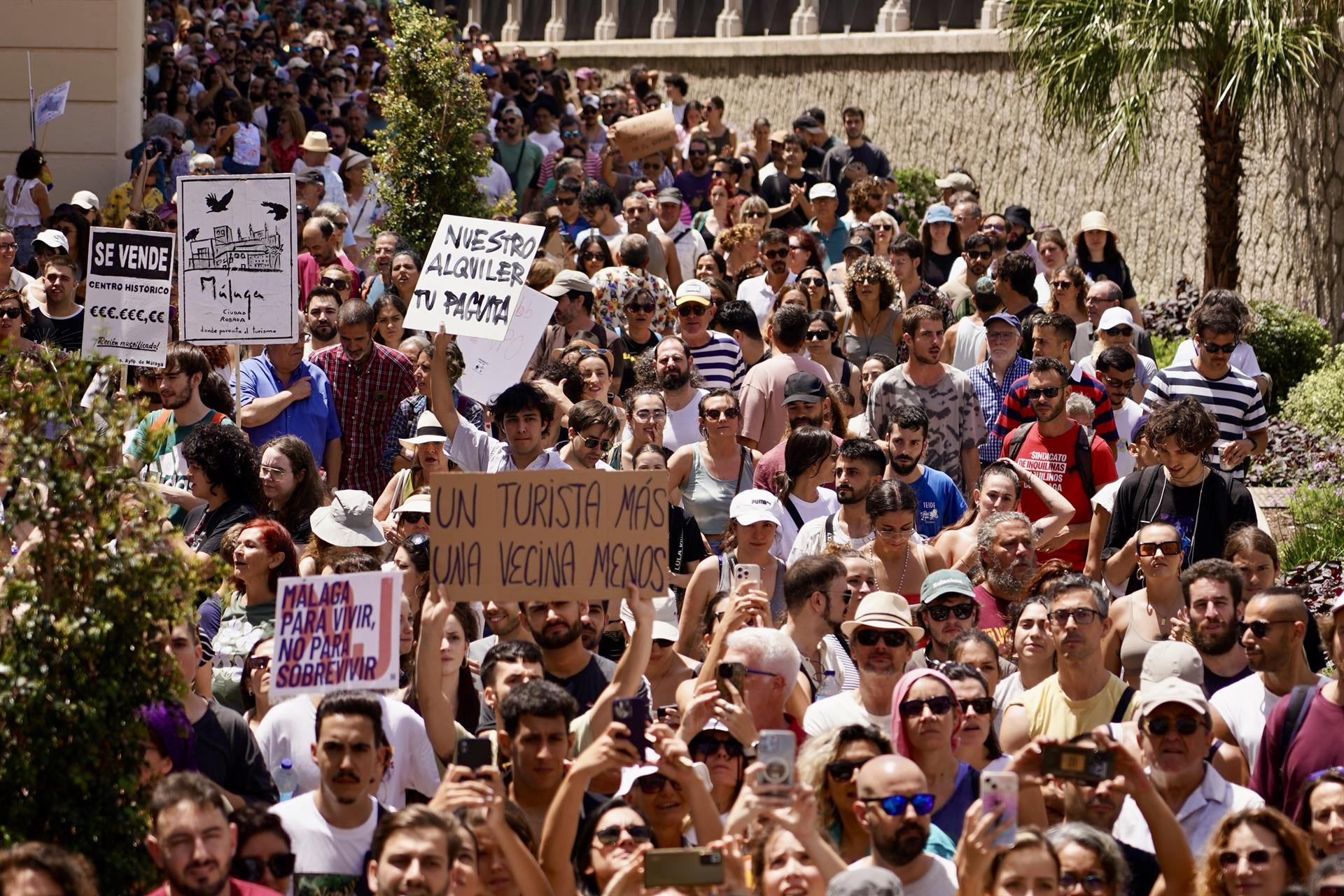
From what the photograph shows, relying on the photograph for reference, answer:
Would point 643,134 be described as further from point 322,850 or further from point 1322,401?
point 322,850

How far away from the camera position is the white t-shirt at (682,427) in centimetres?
1073

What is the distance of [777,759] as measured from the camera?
→ 227 inches

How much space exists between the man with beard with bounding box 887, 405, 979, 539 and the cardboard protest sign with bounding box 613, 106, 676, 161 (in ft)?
30.4

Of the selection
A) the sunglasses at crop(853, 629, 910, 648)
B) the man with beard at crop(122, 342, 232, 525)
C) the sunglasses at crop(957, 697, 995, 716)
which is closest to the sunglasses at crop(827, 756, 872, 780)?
the sunglasses at crop(957, 697, 995, 716)

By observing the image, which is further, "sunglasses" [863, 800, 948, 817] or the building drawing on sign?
the building drawing on sign

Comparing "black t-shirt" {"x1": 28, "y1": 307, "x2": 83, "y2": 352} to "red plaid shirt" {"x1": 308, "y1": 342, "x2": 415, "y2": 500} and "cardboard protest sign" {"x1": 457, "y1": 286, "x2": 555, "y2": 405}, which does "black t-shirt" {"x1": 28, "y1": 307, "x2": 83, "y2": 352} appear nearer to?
"red plaid shirt" {"x1": 308, "y1": 342, "x2": 415, "y2": 500}

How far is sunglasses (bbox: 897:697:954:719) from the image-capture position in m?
6.59

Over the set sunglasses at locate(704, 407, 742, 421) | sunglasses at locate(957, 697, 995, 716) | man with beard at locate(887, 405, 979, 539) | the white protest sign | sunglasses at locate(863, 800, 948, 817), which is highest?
the white protest sign

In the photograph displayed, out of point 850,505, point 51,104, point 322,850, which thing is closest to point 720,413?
point 850,505

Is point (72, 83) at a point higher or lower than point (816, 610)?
higher

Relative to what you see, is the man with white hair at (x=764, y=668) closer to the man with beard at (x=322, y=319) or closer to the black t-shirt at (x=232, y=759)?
the black t-shirt at (x=232, y=759)

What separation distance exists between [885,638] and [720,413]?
2782 millimetres

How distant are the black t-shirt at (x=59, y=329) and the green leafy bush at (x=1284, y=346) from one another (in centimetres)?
985

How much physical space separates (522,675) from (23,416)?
6.63ft
